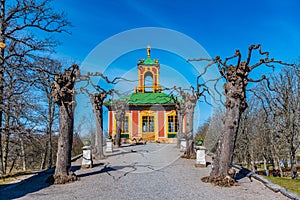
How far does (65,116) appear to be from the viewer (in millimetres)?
7844

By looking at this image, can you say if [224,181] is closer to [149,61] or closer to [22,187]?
[22,187]

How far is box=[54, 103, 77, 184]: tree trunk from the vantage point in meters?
7.62

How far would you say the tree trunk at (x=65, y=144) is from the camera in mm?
7621

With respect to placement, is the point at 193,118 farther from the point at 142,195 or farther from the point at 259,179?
the point at 142,195

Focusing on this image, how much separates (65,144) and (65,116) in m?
0.85

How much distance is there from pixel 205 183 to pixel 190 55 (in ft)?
13.9

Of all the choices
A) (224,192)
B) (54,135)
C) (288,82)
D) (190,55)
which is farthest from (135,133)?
(224,192)

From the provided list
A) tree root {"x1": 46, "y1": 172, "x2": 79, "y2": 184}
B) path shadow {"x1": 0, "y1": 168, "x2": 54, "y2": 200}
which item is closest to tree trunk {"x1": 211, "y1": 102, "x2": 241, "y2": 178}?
tree root {"x1": 46, "y1": 172, "x2": 79, "y2": 184}

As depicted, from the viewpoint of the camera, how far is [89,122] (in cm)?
1365

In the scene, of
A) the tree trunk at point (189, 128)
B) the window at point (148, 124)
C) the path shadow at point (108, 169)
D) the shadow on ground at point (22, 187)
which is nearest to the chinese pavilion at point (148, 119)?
the window at point (148, 124)

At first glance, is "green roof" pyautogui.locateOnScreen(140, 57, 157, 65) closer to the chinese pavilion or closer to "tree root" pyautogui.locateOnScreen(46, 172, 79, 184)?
the chinese pavilion

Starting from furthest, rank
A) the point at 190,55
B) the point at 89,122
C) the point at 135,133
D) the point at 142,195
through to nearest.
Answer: the point at 135,133 < the point at 89,122 < the point at 190,55 < the point at 142,195

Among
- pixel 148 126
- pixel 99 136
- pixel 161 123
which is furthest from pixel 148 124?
pixel 99 136

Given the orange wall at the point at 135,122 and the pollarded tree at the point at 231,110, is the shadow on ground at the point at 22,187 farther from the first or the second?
the orange wall at the point at 135,122
